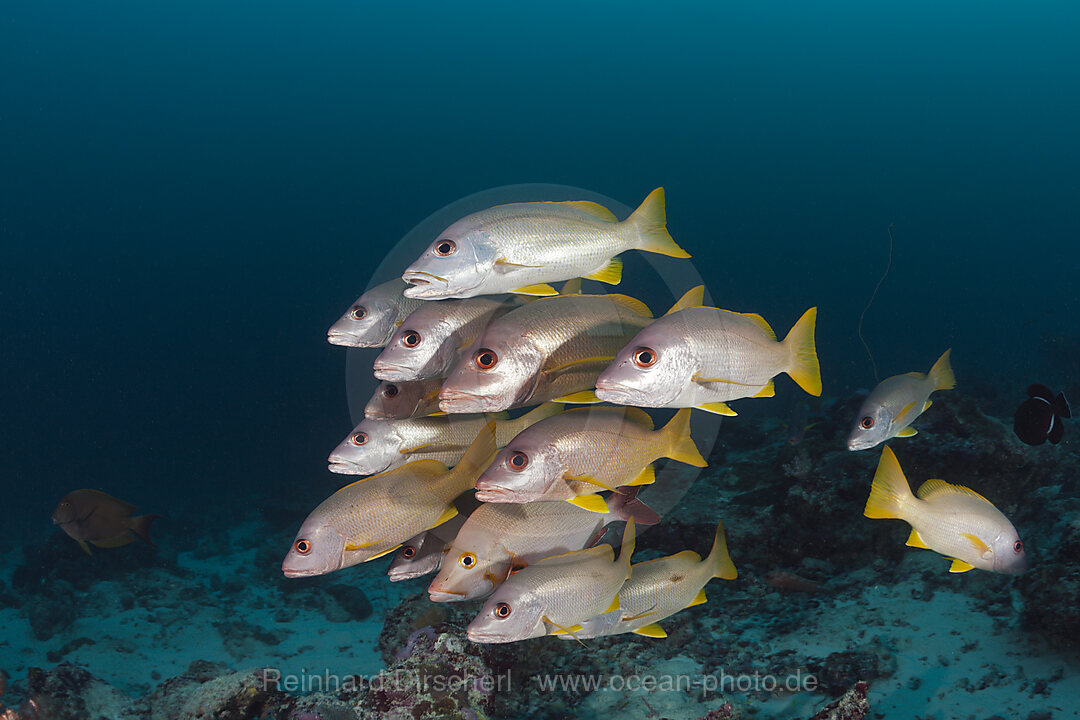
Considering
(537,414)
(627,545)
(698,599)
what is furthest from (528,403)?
(698,599)

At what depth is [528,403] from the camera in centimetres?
213

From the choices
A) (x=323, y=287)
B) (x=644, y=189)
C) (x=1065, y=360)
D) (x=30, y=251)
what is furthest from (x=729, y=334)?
(x=30, y=251)

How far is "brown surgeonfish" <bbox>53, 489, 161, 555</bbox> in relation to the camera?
7000mm

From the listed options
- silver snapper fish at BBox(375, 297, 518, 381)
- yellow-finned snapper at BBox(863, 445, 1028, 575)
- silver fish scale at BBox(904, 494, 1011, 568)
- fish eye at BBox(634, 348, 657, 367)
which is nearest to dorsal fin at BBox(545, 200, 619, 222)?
silver snapper fish at BBox(375, 297, 518, 381)

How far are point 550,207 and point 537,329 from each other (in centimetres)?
53

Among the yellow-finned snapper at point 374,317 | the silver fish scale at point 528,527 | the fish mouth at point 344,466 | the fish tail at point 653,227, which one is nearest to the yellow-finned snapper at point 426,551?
the silver fish scale at point 528,527

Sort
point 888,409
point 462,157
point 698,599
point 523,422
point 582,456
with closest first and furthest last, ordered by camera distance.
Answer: point 582,456 < point 523,422 < point 698,599 < point 888,409 < point 462,157

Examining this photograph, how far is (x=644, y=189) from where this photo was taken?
7875cm

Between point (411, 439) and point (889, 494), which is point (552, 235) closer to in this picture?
point (411, 439)

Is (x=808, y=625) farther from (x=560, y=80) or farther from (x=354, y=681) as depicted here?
(x=560, y=80)

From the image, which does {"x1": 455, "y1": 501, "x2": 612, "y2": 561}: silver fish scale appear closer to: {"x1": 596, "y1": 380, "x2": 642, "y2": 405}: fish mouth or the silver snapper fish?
the silver snapper fish

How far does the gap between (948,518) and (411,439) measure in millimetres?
2716

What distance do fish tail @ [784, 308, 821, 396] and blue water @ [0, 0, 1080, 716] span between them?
174 ft

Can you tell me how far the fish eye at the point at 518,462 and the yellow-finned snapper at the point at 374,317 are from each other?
3.07ft
